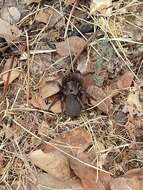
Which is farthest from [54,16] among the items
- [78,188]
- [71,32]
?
[78,188]

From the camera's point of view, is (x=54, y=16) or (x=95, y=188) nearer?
(x=95, y=188)

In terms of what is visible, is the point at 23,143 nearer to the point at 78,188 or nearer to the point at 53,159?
the point at 53,159

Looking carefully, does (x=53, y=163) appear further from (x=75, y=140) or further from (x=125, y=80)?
(x=125, y=80)

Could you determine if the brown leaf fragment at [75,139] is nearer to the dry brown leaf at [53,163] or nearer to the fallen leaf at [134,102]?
the dry brown leaf at [53,163]

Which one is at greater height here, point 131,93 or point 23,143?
point 131,93

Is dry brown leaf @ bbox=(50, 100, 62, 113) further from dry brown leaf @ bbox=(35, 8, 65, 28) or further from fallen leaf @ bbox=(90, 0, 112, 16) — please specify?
fallen leaf @ bbox=(90, 0, 112, 16)

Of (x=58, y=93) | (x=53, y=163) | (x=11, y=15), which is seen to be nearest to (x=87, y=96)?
(x=58, y=93)

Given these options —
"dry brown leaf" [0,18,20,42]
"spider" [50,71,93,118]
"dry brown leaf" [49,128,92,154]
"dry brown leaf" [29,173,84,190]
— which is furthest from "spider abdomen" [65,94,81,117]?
"dry brown leaf" [0,18,20,42]
